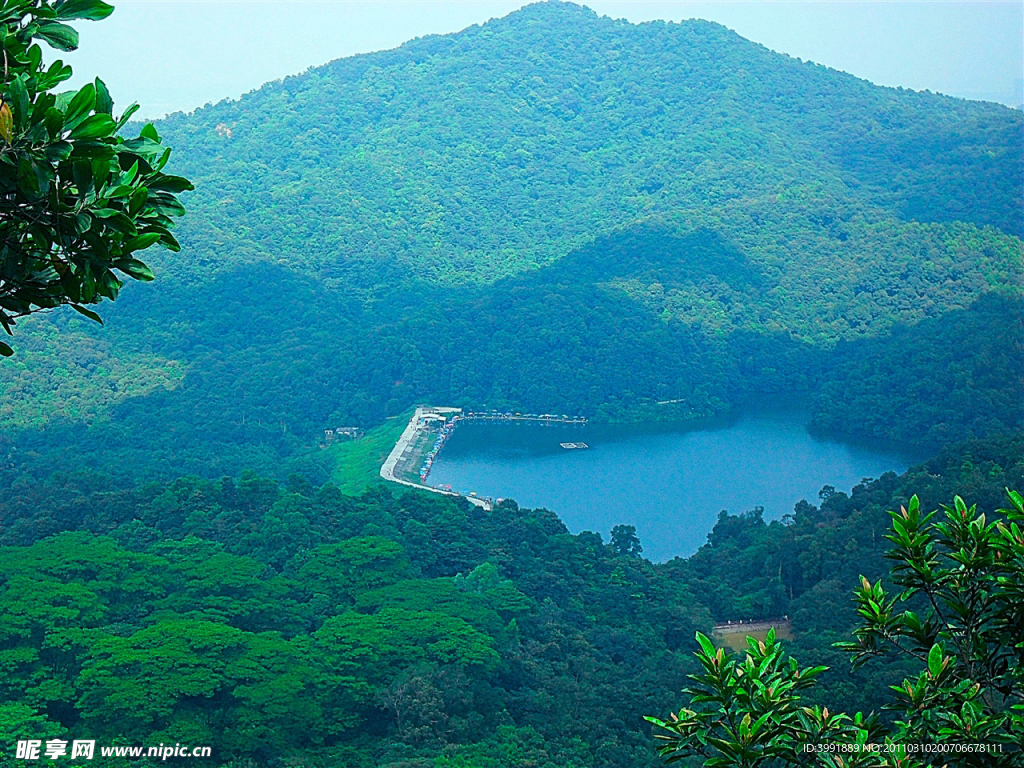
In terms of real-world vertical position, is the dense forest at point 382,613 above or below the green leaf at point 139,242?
below

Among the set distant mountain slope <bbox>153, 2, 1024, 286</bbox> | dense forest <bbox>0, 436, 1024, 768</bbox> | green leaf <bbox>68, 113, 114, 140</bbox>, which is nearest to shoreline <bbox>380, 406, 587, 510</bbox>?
dense forest <bbox>0, 436, 1024, 768</bbox>

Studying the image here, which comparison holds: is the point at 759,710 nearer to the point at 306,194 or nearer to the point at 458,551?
the point at 458,551

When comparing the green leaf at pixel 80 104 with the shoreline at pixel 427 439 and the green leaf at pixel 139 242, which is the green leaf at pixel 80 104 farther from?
the shoreline at pixel 427 439

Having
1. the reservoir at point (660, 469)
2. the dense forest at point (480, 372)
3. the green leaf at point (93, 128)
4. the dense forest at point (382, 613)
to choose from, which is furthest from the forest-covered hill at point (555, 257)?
the green leaf at point (93, 128)

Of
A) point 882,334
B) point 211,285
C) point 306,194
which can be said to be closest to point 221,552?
point 211,285

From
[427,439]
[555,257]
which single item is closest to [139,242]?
[427,439]

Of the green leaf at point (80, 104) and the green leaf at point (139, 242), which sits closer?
the green leaf at point (80, 104)

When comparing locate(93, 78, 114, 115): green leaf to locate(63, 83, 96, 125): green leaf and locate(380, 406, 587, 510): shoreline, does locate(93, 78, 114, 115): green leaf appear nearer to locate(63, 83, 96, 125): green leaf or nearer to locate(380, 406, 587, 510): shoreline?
locate(63, 83, 96, 125): green leaf
